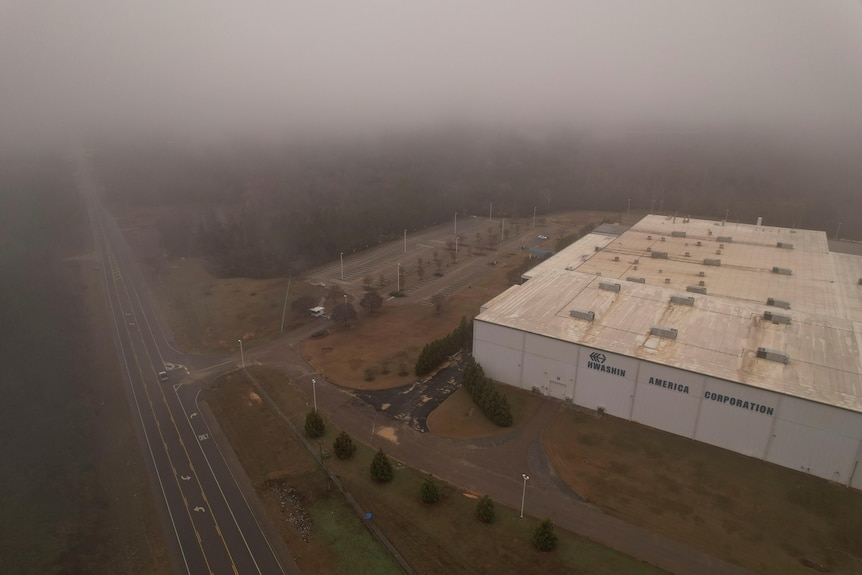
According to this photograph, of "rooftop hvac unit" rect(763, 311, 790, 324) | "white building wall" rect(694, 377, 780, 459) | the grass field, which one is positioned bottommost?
the grass field

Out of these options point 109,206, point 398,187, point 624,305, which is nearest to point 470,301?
point 624,305

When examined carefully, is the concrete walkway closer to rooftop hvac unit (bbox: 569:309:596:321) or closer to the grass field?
rooftop hvac unit (bbox: 569:309:596:321)

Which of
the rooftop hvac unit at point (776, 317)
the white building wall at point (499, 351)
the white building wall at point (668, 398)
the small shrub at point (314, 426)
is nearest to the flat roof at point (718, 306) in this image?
the rooftop hvac unit at point (776, 317)

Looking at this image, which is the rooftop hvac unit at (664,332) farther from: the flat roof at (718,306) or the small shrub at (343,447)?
the small shrub at (343,447)

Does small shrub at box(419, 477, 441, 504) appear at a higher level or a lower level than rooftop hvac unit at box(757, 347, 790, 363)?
lower

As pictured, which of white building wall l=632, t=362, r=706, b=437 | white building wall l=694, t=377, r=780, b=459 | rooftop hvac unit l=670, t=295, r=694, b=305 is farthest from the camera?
rooftop hvac unit l=670, t=295, r=694, b=305

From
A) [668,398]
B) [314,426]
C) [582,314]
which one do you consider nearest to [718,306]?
[582,314]

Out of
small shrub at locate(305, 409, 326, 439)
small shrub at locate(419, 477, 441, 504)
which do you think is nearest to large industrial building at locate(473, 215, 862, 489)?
small shrub at locate(419, 477, 441, 504)

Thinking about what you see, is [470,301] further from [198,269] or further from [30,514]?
[30,514]
